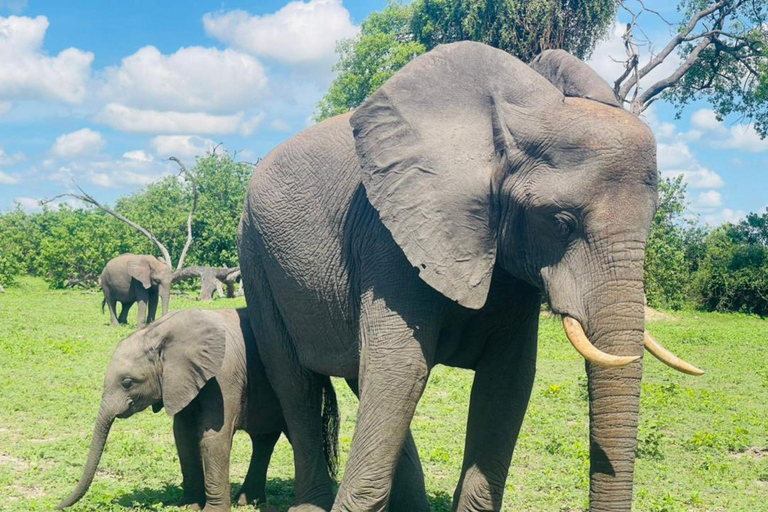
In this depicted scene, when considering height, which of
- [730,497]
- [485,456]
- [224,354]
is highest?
[224,354]

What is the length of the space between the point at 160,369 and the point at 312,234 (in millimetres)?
1688

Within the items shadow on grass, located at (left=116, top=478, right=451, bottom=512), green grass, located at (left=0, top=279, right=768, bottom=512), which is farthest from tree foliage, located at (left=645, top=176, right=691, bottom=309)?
shadow on grass, located at (left=116, top=478, right=451, bottom=512)

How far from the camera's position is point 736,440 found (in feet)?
25.3

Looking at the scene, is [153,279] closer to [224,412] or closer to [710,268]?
[224,412]

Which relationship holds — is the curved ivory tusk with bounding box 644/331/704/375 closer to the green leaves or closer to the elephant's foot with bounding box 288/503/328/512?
the elephant's foot with bounding box 288/503/328/512

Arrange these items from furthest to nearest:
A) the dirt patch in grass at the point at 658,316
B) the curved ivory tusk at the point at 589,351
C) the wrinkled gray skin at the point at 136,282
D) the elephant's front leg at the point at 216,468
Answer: the dirt patch in grass at the point at 658,316 → the wrinkled gray skin at the point at 136,282 → the elephant's front leg at the point at 216,468 → the curved ivory tusk at the point at 589,351

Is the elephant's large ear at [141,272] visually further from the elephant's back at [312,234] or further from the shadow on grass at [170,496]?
the elephant's back at [312,234]

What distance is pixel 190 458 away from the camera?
555 centimetres

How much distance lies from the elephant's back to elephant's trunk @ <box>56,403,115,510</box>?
1449 mm

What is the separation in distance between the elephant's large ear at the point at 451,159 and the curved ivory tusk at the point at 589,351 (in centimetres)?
46

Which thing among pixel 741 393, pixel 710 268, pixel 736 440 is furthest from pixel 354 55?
pixel 736 440

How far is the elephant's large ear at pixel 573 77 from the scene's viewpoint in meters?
3.60

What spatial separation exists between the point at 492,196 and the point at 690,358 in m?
10.8

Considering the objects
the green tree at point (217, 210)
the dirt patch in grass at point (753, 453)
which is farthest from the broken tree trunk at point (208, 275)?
the dirt patch in grass at point (753, 453)
